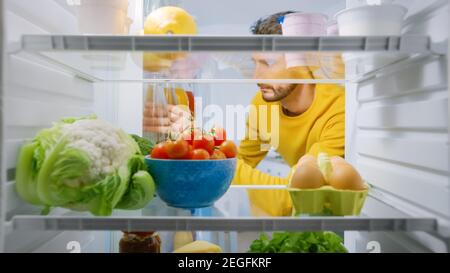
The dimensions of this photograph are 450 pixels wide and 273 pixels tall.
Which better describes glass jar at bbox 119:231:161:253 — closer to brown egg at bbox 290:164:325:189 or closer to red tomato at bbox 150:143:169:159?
red tomato at bbox 150:143:169:159

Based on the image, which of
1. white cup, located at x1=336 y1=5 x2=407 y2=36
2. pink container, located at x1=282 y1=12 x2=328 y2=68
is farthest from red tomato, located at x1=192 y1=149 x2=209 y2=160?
white cup, located at x1=336 y1=5 x2=407 y2=36

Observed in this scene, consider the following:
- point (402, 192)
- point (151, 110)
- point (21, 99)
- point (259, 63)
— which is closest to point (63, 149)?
point (21, 99)

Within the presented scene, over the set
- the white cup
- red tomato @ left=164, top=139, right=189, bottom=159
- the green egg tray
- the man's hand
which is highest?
the white cup

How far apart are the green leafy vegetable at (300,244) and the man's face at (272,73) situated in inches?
20.6

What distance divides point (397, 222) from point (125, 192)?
25.7 inches

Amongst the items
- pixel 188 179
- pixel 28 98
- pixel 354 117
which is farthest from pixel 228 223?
pixel 354 117

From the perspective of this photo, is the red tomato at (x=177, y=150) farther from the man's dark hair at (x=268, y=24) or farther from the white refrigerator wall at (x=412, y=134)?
the man's dark hair at (x=268, y=24)

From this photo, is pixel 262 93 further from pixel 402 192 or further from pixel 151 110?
pixel 402 192

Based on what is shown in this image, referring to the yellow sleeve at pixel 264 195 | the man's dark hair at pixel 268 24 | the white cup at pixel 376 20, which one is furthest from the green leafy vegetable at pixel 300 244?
the man's dark hair at pixel 268 24

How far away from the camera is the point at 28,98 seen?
0.94 metres

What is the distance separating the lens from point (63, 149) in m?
0.87

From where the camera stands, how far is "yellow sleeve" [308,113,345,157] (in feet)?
5.16

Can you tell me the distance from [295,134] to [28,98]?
108 cm

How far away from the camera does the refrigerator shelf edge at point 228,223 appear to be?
2.65 ft
